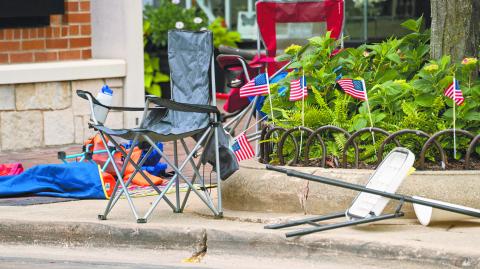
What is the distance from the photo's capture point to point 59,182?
8.43 m

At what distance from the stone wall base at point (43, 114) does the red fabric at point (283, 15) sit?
2.71m

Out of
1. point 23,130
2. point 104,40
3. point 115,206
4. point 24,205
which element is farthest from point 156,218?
point 104,40

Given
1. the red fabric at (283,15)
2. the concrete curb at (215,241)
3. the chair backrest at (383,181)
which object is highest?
the red fabric at (283,15)

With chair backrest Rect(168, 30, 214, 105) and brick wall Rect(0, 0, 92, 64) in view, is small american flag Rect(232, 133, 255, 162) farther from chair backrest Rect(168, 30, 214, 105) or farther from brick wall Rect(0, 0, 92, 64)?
brick wall Rect(0, 0, 92, 64)

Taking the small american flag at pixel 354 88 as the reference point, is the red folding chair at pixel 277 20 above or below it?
above

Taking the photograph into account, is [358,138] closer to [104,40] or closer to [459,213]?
[459,213]

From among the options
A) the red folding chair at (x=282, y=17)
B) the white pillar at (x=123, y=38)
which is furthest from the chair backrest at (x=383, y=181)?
the white pillar at (x=123, y=38)

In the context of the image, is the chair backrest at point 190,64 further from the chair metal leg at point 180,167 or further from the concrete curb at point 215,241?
the concrete curb at point 215,241

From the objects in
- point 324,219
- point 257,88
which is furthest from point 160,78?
point 324,219

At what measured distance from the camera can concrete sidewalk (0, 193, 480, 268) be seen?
623 centimetres

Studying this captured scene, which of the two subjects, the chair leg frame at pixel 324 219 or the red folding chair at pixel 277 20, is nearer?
the chair leg frame at pixel 324 219

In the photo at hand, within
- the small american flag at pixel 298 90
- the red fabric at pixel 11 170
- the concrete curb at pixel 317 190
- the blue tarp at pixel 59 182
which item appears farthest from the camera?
the red fabric at pixel 11 170

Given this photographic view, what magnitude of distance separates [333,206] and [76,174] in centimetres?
222

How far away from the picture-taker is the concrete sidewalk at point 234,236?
20.4 feet
